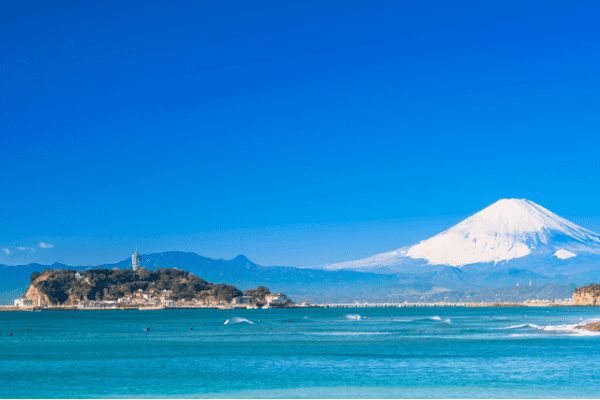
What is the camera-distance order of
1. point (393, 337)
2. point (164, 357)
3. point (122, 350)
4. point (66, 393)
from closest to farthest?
point (66, 393) → point (164, 357) → point (122, 350) → point (393, 337)

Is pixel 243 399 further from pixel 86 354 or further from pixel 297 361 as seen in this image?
pixel 86 354

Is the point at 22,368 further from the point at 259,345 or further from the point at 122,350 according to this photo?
the point at 259,345

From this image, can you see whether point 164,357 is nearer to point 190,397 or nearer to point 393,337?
point 190,397

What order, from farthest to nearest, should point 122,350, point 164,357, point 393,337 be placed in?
point 393,337 < point 122,350 < point 164,357

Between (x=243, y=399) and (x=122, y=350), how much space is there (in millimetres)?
42877

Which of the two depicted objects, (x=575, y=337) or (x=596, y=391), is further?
(x=575, y=337)

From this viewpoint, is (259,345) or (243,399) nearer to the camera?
(243,399)

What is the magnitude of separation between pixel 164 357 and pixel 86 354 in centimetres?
1093

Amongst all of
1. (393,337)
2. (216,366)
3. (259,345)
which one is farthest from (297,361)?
(393,337)

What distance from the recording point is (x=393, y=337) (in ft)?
353

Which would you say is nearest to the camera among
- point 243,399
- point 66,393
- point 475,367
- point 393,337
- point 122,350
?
point 243,399

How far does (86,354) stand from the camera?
82.5 metres

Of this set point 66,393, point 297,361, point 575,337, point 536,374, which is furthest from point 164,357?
point 575,337

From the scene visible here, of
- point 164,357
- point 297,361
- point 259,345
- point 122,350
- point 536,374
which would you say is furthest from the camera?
point 259,345
